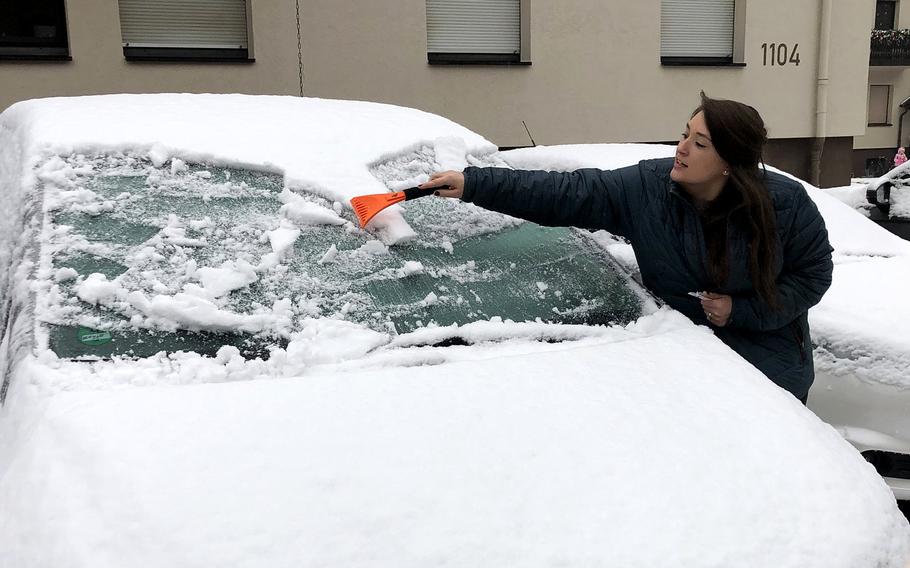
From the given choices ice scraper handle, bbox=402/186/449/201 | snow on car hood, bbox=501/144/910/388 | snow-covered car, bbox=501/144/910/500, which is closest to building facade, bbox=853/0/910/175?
snow on car hood, bbox=501/144/910/388

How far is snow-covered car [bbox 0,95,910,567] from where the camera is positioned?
121 cm

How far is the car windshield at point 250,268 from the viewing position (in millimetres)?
1634

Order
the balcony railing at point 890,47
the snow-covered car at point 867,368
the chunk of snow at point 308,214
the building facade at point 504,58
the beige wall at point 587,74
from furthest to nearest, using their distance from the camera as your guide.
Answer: the balcony railing at point 890,47
the beige wall at point 587,74
the building facade at point 504,58
the snow-covered car at point 867,368
the chunk of snow at point 308,214

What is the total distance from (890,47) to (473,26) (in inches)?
905

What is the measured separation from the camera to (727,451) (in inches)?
57.5

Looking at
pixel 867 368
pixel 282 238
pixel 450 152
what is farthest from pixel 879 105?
pixel 282 238

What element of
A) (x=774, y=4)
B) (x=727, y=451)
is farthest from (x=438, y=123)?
(x=774, y=4)

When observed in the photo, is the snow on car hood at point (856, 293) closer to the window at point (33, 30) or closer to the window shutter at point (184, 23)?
the window shutter at point (184, 23)

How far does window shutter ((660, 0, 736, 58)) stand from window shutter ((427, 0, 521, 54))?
184 cm

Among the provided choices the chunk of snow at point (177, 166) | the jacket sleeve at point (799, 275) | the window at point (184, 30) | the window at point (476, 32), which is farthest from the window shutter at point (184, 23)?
the jacket sleeve at point (799, 275)

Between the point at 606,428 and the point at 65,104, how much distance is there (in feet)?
5.86

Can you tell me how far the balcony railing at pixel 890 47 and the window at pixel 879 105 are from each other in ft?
5.73

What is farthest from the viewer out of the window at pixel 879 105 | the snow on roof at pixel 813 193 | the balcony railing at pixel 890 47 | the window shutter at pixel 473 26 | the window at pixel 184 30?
the window at pixel 879 105

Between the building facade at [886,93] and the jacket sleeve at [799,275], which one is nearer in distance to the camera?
the jacket sleeve at [799,275]
